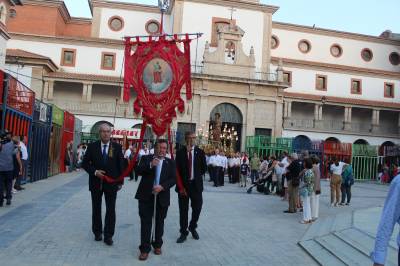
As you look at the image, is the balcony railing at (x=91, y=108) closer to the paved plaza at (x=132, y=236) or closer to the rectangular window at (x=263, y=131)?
the rectangular window at (x=263, y=131)

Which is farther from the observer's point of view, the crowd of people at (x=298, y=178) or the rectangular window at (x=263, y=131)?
the rectangular window at (x=263, y=131)

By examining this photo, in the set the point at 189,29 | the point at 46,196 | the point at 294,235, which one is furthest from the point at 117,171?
the point at 189,29

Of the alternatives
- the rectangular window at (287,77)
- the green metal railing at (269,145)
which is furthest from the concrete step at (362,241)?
the rectangular window at (287,77)

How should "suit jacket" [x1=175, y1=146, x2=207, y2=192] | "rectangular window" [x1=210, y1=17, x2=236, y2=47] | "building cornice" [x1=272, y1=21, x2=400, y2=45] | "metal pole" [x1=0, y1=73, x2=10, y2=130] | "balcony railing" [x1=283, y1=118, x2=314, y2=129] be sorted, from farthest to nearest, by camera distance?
"building cornice" [x1=272, y1=21, x2=400, y2=45], "balcony railing" [x1=283, y1=118, x2=314, y2=129], "rectangular window" [x1=210, y1=17, x2=236, y2=47], "metal pole" [x1=0, y1=73, x2=10, y2=130], "suit jacket" [x1=175, y1=146, x2=207, y2=192]

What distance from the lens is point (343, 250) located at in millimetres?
7195

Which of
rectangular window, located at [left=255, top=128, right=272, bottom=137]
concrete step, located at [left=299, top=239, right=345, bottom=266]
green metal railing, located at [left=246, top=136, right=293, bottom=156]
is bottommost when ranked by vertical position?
concrete step, located at [left=299, top=239, right=345, bottom=266]

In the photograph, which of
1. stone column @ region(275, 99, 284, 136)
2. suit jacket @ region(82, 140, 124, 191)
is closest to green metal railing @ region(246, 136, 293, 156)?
stone column @ region(275, 99, 284, 136)

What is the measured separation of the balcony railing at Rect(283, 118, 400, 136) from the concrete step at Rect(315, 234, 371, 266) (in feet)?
112

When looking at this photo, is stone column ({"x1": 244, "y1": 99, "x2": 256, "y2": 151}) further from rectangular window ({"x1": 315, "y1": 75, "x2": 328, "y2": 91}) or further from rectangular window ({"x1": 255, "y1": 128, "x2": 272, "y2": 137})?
rectangular window ({"x1": 315, "y1": 75, "x2": 328, "y2": 91})

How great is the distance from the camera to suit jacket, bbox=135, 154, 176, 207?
6.54m

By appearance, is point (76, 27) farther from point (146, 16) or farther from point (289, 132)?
point (289, 132)

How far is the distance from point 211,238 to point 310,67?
39877 millimetres

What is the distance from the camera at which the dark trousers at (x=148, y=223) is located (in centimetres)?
631

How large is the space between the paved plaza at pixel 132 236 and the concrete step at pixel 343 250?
0.47 m
